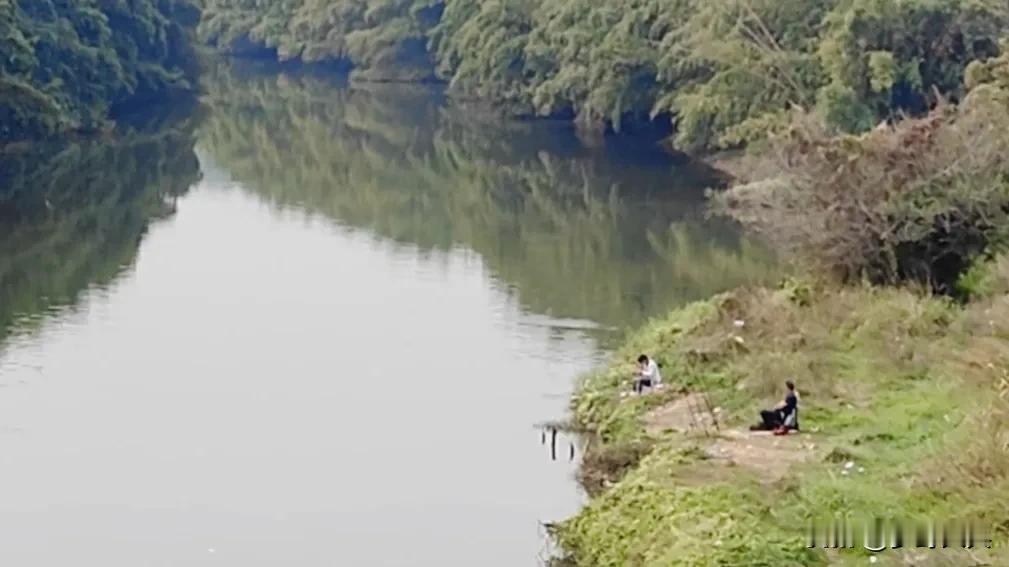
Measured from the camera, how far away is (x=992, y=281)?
1021 inches

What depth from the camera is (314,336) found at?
31.9 m

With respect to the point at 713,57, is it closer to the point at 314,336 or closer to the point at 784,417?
the point at 314,336

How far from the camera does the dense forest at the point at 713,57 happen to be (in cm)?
5031

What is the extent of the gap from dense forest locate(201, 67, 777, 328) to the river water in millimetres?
168

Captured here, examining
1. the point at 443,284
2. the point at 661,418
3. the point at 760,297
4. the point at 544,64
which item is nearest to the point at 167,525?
the point at 661,418

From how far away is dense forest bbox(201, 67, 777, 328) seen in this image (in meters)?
37.9

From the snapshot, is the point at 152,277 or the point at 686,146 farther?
the point at 686,146

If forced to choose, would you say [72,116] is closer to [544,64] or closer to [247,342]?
[544,64]

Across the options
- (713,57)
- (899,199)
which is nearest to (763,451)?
(899,199)

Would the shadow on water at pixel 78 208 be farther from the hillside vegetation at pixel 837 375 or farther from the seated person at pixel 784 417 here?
the seated person at pixel 784 417

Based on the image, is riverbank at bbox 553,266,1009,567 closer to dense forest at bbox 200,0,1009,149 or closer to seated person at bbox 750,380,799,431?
seated person at bbox 750,380,799,431

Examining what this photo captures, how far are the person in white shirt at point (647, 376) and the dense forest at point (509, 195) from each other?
7.45m

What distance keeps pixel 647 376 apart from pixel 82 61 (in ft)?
146

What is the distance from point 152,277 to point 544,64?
1454 inches
